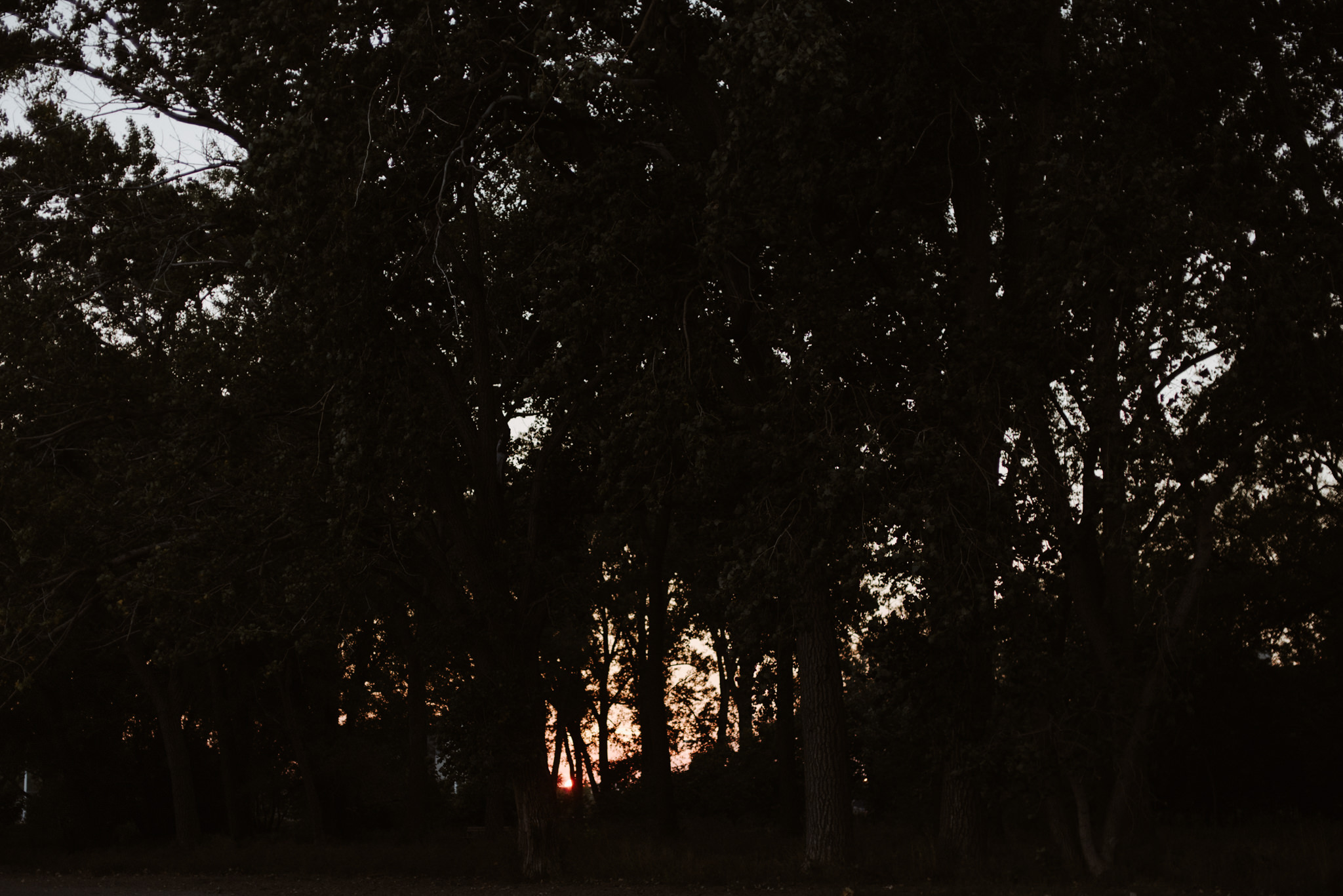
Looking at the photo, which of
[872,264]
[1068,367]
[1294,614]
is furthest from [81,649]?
[1294,614]

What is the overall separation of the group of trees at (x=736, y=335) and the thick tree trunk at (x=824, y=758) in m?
0.06

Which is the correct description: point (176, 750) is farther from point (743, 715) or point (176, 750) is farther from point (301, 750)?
point (743, 715)

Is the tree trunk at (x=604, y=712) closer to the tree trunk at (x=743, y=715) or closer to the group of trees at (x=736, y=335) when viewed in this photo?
the tree trunk at (x=743, y=715)

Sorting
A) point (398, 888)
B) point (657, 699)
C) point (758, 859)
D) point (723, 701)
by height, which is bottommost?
point (398, 888)

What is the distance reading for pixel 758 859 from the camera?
16.6 meters

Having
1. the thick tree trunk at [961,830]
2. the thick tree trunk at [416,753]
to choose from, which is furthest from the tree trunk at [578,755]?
the thick tree trunk at [961,830]

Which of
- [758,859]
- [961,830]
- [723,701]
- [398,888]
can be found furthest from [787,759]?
[723,701]

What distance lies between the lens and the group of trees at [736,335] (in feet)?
35.6

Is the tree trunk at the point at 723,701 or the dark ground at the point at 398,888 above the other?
the tree trunk at the point at 723,701

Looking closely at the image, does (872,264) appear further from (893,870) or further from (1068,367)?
(893,870)

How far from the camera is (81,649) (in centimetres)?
2445

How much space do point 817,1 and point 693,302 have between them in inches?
A: 127

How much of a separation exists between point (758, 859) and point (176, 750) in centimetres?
1487

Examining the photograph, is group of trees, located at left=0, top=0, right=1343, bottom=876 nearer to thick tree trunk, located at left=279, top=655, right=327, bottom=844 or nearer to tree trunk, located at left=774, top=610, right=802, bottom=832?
tree trunk, located at left=774, top=610, right=802, bottom=832
